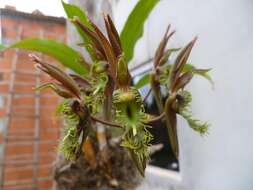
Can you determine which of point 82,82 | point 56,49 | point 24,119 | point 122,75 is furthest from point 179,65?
point 24,119

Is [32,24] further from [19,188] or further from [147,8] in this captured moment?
[147,8]

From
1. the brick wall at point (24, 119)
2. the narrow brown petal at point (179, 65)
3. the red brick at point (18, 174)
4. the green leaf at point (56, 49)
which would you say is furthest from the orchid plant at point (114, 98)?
the red brick at point (18, 174)

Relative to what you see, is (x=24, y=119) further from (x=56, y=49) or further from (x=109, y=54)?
(x=109, y=54)

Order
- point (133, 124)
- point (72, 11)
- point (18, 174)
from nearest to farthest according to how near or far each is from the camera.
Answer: point (133, 124) < point (72, 11) < point (18, 174)

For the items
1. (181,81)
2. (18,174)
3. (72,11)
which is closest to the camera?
(181,81)

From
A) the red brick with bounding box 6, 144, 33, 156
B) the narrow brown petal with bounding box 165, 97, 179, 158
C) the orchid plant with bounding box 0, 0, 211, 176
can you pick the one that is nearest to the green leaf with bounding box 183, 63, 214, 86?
the orchid plant with bounding box 0, 0, 211, 176

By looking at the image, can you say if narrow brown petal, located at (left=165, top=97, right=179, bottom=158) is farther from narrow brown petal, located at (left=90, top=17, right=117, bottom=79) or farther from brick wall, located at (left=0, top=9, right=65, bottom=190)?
brick wall, located at (left=0, top=9, right=65, bottom=190)

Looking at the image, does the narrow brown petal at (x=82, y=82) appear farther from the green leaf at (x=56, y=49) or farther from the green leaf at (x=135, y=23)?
the green leaf at (x=135, y=23)
